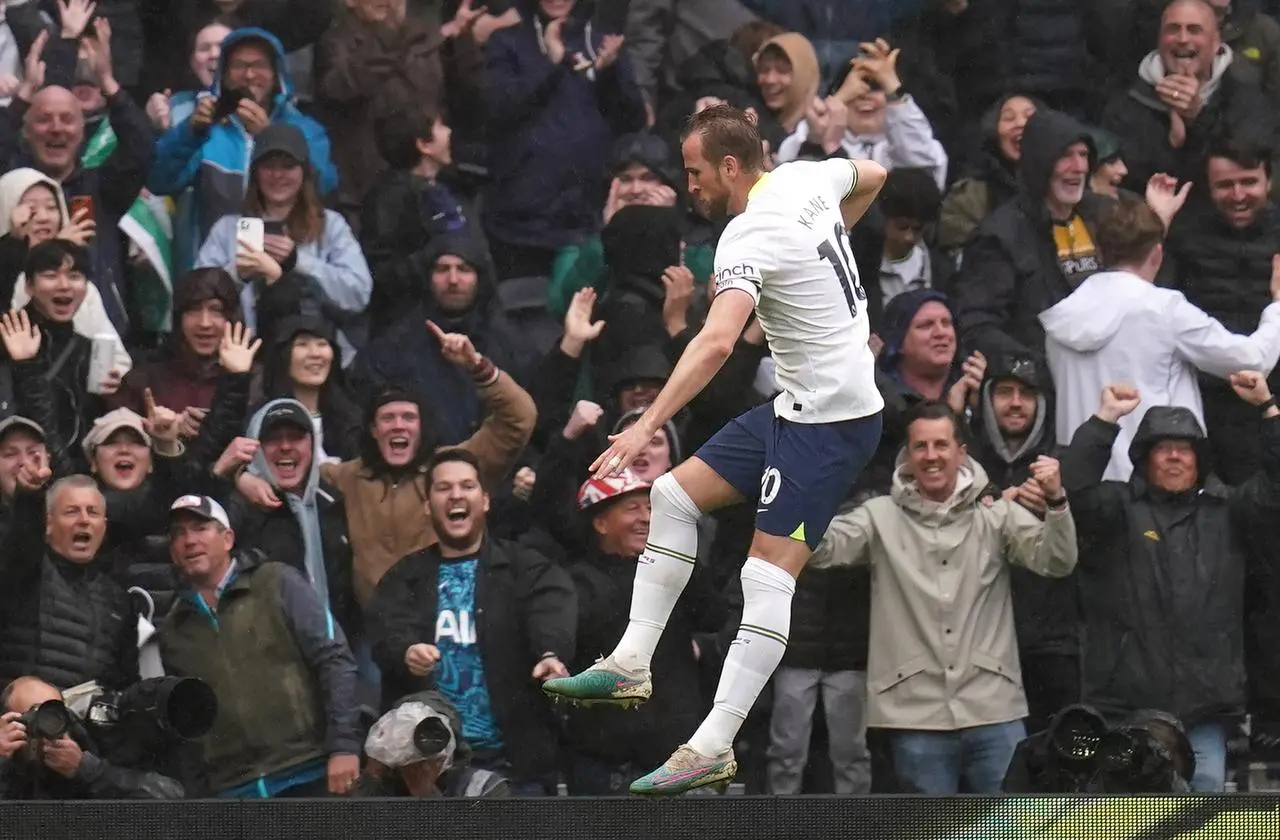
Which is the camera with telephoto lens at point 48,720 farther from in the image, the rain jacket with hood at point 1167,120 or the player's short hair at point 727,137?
the rain jacket with hood at point 1167,120

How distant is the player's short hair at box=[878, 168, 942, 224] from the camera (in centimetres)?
923

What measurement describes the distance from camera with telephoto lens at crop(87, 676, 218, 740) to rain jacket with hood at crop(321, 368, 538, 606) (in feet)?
3.92

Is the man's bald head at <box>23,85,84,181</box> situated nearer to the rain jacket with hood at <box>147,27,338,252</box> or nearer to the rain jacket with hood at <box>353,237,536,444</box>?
the rain jacket with hood at <box>147,27,338,252</box>

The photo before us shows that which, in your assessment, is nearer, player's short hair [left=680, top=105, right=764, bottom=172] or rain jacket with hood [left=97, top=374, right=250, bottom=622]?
player's short hair [left=680, top=105, right=764, bottom=172]

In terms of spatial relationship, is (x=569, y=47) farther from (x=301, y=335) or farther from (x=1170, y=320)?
(x=1170, y=320)

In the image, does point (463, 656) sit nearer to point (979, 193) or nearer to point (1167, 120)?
point (979, 193)

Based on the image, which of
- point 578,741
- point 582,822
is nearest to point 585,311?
point 578,741

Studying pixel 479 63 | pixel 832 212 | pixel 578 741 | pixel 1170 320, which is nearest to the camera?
pixel 832 212

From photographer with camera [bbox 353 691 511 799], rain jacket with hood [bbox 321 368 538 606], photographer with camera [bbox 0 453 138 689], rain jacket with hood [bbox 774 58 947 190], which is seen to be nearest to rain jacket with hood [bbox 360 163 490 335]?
rain jacket with hood [bbox 321 368 538 606]

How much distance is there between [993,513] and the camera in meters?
8.12

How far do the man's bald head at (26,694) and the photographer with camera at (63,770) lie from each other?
0.09 m

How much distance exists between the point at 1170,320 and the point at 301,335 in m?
3.40

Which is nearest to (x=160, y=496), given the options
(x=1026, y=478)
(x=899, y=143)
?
(x=1026, y=478)

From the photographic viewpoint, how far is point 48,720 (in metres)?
7.00
